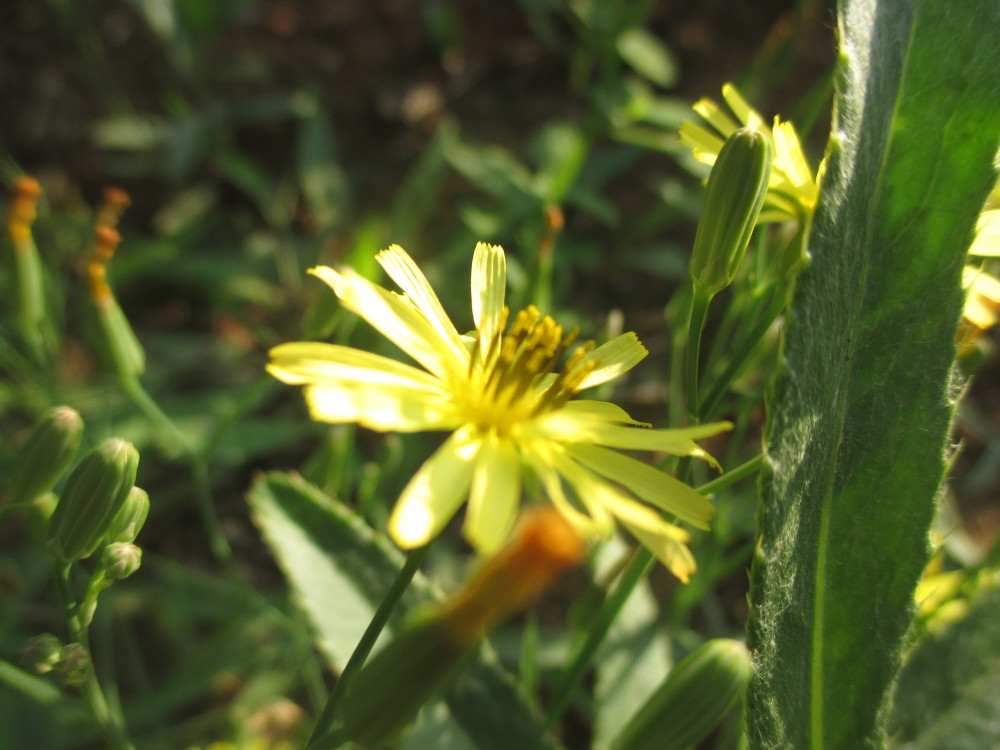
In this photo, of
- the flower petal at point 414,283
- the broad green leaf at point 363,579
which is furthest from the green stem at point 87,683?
the flower petal at point 414,283

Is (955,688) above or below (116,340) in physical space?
below

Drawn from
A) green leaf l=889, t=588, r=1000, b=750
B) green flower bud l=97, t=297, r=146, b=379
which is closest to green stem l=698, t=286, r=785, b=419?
green leaf l=889, t=588, r=1000, b=750

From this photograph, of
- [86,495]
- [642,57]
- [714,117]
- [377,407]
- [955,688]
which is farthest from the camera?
[642,57]

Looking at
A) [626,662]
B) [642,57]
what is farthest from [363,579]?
[642,57]

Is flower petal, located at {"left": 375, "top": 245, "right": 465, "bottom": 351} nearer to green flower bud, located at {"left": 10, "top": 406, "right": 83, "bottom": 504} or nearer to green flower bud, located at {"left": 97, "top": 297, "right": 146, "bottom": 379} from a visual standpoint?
green flower bud, located at {"left": 10, "top": 406, "right": 83, "bottom": 504}

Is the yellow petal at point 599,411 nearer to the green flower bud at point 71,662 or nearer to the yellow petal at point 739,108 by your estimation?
the yellow petal at point 739,108

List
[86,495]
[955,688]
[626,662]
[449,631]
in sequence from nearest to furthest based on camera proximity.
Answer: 1. [449,631]
2. [86,495]
3. [955,688]
4. [626,662]

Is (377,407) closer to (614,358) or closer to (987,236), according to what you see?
(614,358)

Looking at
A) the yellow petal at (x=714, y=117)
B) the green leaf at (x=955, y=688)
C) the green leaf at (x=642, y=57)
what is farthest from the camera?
the green leaf at (x=642, y=57)
